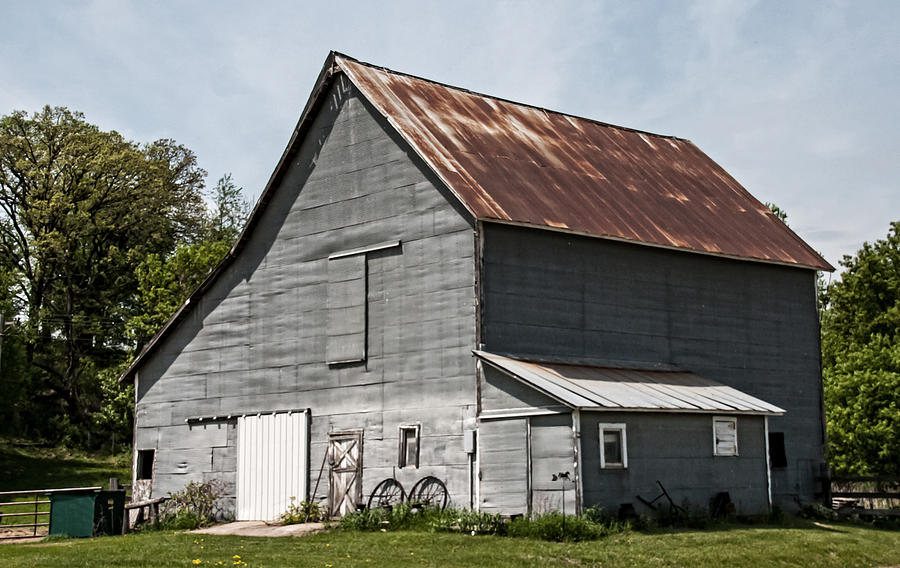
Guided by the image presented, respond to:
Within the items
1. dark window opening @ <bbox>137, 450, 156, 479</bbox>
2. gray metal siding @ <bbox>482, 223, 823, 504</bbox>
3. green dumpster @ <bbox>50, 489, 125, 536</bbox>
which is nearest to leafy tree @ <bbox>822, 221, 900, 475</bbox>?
gray metal siding @ <bbox>482, 223, 823, 504</bbox>

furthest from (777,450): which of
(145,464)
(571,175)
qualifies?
(145,464)

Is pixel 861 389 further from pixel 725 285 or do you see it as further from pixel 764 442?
pixel 764 442

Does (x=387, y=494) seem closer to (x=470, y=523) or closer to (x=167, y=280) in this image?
(x=470, y=523)

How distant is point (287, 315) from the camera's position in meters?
29.9

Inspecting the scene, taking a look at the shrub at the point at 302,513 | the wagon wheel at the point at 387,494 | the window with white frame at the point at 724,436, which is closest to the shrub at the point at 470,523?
the wagon wheel at the point at 387,494

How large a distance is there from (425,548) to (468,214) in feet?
27.0

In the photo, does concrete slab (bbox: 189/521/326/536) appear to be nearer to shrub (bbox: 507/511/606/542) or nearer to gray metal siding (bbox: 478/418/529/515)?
gray metal siding (bbox: 478/418/529/515)

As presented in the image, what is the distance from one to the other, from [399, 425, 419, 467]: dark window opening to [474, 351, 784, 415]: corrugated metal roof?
2.86 m

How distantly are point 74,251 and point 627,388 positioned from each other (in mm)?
39030

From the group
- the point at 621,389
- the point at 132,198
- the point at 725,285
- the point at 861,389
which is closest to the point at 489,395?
the point at 621,389

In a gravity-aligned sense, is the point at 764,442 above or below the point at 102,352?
below

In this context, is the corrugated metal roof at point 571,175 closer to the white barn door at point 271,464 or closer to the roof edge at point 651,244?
the roof edge at point 651,244

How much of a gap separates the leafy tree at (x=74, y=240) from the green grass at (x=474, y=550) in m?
33.4

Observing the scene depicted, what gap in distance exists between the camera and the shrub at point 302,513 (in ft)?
91.3
